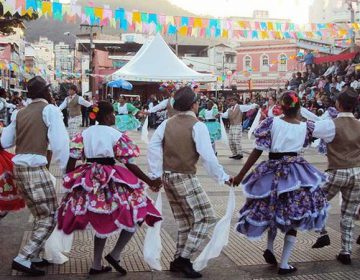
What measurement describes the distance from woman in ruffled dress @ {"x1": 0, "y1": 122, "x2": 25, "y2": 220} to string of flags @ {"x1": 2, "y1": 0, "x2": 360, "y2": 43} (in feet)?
31.6

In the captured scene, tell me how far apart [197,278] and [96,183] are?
1.23 metres

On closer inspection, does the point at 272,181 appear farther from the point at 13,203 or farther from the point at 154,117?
the point at 154,117

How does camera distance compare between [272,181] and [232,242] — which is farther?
[232,242]

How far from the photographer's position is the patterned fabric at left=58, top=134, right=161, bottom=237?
15.8ft

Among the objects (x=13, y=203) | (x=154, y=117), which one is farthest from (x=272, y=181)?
(x=154, y=117)

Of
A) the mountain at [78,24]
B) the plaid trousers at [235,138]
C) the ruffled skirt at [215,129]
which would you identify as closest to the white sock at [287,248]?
the ruffled skirt at [215,129]

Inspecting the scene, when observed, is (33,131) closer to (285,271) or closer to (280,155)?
(280,155)

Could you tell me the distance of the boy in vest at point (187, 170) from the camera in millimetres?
5094

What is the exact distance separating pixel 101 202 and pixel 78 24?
29.0 metres

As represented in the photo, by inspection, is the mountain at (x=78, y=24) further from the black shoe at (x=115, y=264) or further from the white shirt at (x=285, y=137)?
the black shoe at (x=115, y=264)

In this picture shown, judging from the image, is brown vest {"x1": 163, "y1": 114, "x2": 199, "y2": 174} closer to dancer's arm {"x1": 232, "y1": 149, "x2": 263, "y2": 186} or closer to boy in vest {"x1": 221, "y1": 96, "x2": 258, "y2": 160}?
dancer's arm {"x1": 232, "y1": 149, "x2": 263, "y2": 186}

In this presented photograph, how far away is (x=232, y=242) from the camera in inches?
247

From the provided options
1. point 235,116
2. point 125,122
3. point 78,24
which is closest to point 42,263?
point 235,116

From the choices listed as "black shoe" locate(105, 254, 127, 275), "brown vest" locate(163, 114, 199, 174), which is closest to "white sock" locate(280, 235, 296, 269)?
"brown vest" locate(163, 114, 199, 174)
